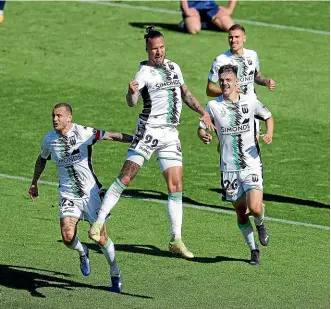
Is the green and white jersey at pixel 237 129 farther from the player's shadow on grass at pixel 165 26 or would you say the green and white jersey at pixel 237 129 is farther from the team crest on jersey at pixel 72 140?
the player's shadow on grass at pixel 165 26

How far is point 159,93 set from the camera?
16641 mm

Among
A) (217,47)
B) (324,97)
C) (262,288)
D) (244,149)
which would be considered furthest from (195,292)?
(217,47)

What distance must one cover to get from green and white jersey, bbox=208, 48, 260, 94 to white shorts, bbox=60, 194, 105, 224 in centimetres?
383

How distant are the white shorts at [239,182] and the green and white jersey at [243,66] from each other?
2.24 m

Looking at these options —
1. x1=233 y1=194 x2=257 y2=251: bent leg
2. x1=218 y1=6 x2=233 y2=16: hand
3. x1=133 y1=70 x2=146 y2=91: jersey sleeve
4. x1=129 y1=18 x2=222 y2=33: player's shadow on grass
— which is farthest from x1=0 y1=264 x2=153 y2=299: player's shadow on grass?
x1=129 y1=18 x2=222 y2=33: player's shadow on grass

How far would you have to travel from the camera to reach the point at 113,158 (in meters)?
23.5

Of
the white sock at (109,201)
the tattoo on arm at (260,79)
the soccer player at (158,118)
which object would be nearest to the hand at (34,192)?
the white sock at (109,201)

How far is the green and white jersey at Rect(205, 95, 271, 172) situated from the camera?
17000 millimetres

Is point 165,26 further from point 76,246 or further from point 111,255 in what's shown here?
point 111,255

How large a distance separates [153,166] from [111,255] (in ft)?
24.6

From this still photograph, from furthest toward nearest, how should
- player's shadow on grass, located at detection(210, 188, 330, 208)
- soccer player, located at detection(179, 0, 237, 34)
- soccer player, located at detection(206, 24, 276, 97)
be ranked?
1. soccer player, located at detection(179, 0, 237, 34)
2. player's shadow on grass, located at detection(210, 188, 330, 208)
3. soccer player, located at detection(206, 24, 276, 97)

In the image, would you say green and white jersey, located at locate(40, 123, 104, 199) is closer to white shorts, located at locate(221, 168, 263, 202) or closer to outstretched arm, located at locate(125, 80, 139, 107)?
outstretched arm, located at locate(125, 80, 139, 107)

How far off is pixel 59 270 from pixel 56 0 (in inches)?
671

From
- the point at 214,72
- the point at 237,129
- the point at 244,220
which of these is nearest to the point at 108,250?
the point at 244,220
